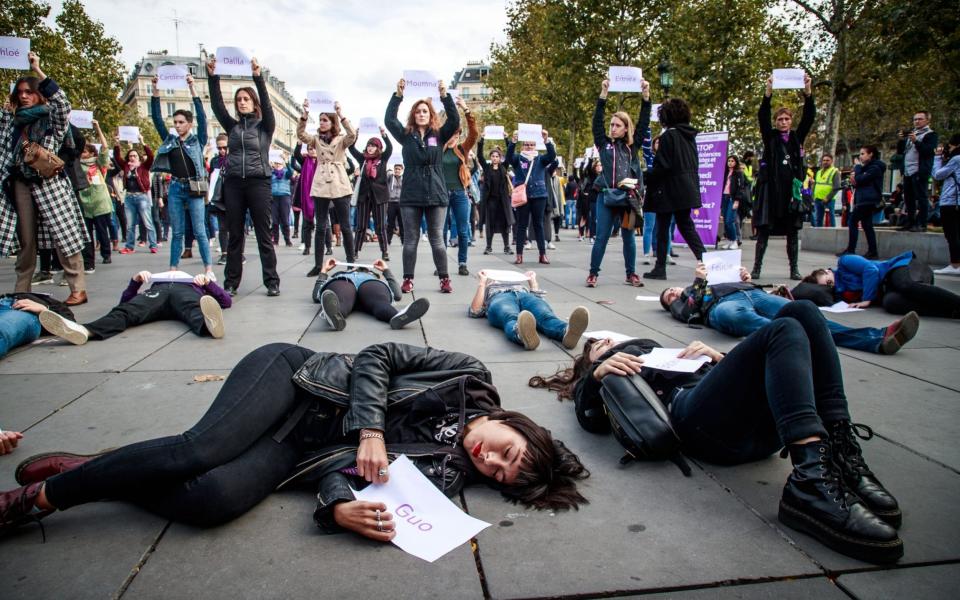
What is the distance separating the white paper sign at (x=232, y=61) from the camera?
21.7 feet

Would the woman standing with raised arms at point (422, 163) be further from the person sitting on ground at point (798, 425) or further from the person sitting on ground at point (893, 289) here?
the person sitting on ground at point (798, 425)

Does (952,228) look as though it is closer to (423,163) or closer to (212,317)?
(423,163)

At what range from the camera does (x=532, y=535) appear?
6.85ft

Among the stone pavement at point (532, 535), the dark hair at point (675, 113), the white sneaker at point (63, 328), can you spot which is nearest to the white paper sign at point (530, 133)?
the dark hair at point (675, 113)

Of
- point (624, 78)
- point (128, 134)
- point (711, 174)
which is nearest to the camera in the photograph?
point (624, 78)

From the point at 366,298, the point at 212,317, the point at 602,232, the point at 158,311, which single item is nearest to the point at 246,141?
the point at 158,311

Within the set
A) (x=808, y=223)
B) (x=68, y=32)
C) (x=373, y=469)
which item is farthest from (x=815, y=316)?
(x=68, y=32)

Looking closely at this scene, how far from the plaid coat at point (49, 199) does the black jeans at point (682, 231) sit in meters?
6.01

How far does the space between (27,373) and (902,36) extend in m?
13.5

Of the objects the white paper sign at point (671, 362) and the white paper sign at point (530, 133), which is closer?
the white paper sign at point (671, 362)

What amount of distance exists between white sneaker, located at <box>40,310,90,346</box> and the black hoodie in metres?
6.52

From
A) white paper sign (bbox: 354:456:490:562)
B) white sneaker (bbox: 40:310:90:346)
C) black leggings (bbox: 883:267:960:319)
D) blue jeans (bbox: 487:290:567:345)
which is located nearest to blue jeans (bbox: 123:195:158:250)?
white sneaker (bbox: 40:310:90:346)

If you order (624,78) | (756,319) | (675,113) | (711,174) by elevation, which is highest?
(624,78)

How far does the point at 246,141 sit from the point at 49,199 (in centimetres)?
196
